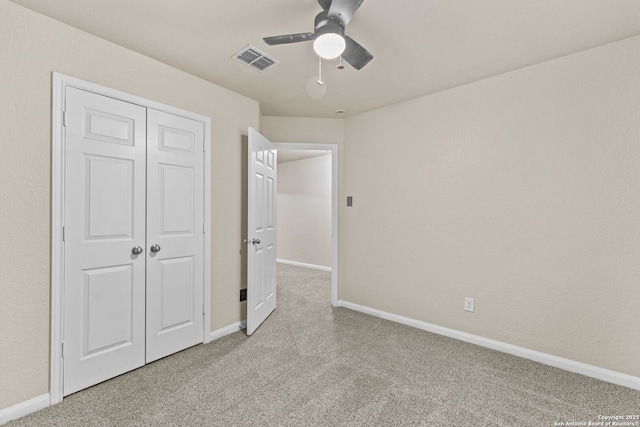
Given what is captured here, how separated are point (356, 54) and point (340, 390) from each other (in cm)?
221

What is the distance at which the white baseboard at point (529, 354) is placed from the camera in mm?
2100

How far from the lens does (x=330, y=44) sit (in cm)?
148

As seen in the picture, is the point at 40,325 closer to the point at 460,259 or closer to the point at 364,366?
the point at 364,366

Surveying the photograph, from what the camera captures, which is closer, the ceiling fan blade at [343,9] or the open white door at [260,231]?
the ceiling fan blade at [343,9]

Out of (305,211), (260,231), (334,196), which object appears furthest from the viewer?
(305,211)

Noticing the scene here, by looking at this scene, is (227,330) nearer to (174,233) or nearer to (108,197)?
(174,233)

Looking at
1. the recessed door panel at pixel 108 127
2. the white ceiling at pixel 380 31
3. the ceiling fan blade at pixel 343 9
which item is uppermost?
the white ceiling at pixel 380 31

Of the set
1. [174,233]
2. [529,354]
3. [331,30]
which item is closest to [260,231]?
[174,233]

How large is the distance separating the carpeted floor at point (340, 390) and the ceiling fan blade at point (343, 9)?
2257mm

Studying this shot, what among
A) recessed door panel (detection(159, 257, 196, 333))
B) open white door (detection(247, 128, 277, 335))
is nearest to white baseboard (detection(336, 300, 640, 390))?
open white door (detection(247, 128, 277, 335))

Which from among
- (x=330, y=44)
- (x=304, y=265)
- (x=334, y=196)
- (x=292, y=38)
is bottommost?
(x=304, y=265)

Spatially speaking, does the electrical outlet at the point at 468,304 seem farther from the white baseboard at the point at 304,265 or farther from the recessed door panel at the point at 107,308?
the white baseboard at the point at 304,265

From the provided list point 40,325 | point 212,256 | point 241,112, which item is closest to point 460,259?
point 212,256

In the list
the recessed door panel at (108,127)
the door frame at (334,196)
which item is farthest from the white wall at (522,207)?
the recessed door panel at (108,127)
